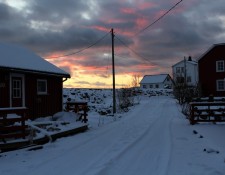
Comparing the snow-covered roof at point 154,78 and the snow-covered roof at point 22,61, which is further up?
the snow-covered roof at point 154,78

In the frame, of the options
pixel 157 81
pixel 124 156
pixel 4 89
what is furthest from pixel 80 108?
pixel 157 81

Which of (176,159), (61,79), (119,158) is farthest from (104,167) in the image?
(61,79)

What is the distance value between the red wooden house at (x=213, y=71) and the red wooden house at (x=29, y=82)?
3010 cm

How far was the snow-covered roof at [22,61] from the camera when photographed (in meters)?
16.1

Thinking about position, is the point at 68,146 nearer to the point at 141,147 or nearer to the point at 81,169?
the point at 141,147

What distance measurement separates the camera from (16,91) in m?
17.0

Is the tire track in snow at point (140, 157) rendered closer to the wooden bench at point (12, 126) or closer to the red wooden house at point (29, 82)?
the wooden bench at point (12, 126)

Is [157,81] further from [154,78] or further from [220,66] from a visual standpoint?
[220,66]

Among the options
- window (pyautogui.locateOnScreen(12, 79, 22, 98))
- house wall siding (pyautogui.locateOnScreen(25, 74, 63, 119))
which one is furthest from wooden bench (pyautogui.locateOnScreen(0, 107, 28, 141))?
house wall siding (pyautogui.locateOnScreen(25, 74, 63, 119))

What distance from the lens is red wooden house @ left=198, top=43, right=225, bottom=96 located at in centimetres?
4600

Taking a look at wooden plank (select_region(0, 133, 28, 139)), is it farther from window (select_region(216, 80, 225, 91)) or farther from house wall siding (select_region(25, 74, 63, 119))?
window (select_region(216, 80, 225, 91))

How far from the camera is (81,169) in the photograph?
8.09m

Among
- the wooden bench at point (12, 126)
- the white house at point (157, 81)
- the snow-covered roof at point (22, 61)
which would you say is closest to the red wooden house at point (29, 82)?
the snow-covered roof at point (22, 61)

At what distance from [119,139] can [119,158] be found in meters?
3.70
